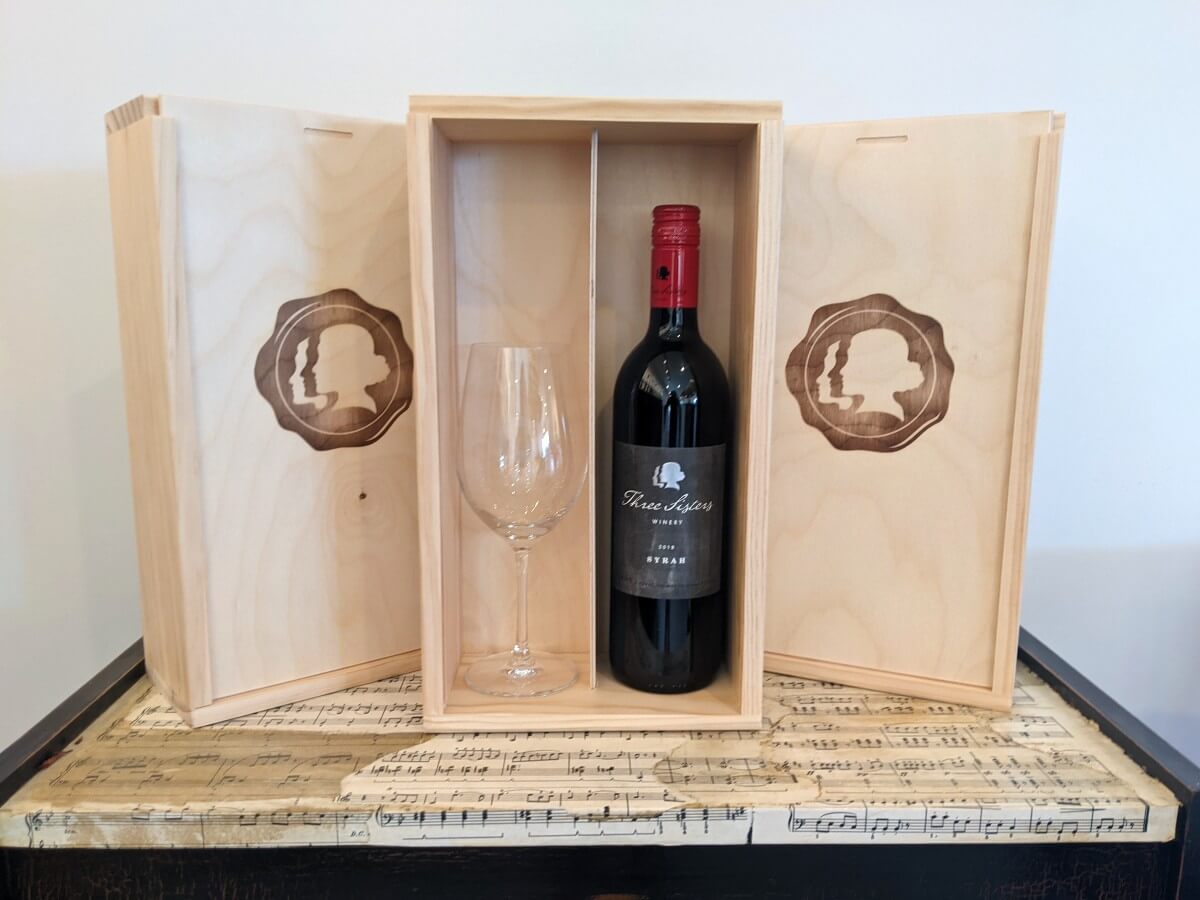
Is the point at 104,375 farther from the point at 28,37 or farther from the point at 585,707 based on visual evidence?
the point at 585,707

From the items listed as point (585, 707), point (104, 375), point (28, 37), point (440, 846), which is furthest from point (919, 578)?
point (28, 37)

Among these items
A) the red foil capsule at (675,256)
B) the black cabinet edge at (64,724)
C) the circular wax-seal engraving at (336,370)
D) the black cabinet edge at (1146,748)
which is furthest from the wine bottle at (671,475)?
the black cabinet edge at (64,724)

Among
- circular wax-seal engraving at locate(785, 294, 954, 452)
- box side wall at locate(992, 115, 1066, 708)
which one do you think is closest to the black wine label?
circular wax-seal engraving at locate(785, 294, 954, 452)

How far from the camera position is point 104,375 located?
905mm

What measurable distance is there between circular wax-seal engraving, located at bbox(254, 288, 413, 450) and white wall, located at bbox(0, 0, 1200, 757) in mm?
291

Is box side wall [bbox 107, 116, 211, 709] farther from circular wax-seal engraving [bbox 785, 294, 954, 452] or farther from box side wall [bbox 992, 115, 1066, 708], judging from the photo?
box side wall [bbox 992, 115, 1066, 708]

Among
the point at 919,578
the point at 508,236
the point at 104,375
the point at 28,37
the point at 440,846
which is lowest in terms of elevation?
the point at 440,846

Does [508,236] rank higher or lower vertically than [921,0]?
lower

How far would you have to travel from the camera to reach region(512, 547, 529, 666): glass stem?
27.9 inches

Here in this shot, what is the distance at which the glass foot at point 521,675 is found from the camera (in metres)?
0.70

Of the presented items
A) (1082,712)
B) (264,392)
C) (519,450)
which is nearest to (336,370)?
(264,392)

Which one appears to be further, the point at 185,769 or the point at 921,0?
the point at 921,0

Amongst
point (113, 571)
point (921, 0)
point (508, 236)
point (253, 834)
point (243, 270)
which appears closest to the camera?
point (253, 834)

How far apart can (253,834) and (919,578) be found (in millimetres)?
526
